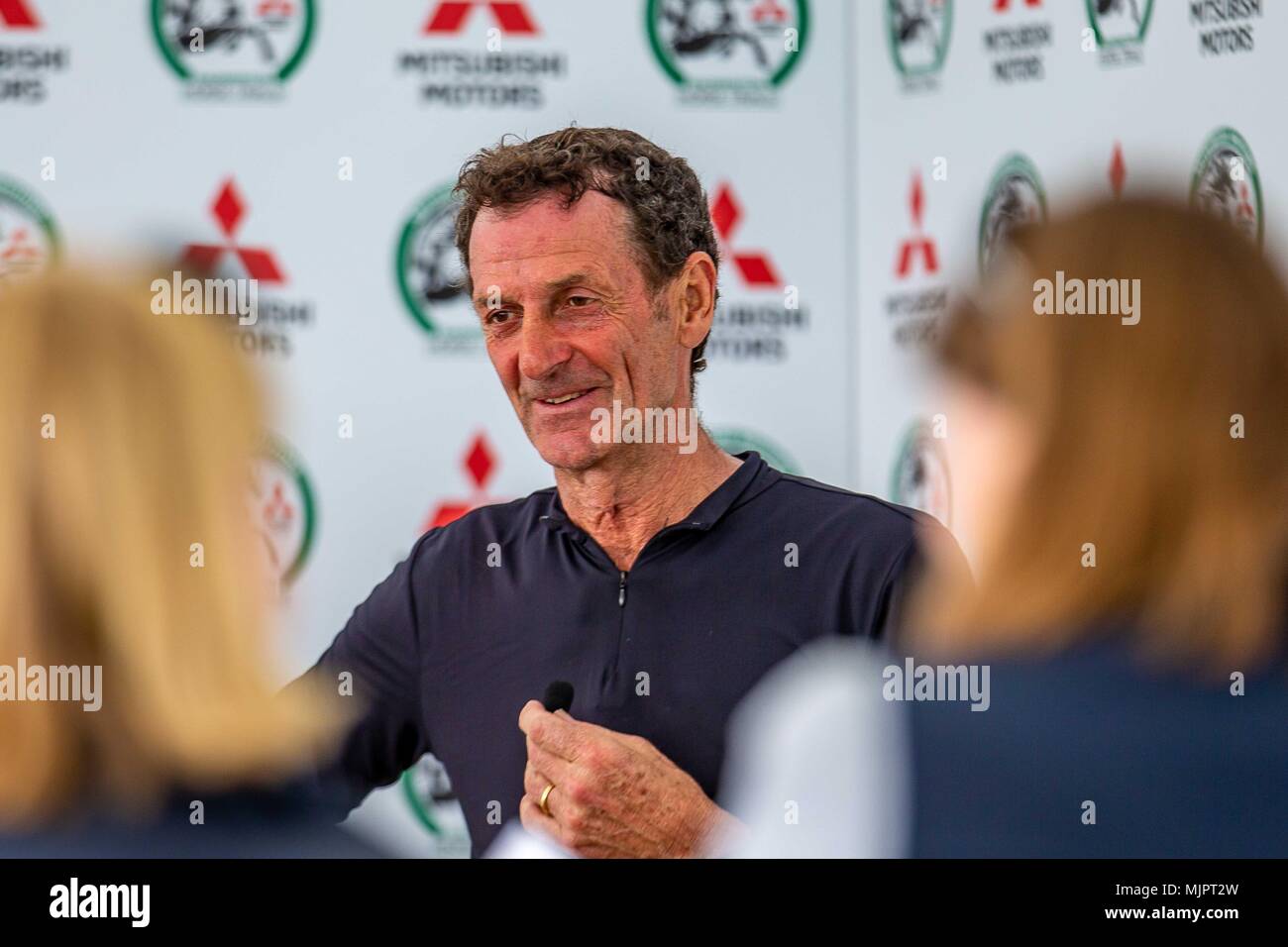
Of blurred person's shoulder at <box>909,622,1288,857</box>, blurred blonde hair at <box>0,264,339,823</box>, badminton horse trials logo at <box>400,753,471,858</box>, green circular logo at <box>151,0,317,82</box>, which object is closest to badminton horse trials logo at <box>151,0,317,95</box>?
green circular logo at <box>151,0,317,82</box>

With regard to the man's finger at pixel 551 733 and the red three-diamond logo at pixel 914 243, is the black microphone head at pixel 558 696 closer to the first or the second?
the man's finger at pixel 551 733

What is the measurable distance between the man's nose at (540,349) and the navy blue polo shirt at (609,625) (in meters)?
0.18

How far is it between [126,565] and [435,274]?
4.47 feet

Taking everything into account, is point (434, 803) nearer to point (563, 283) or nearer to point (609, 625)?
point (609, 625)

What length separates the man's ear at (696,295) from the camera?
186 cm

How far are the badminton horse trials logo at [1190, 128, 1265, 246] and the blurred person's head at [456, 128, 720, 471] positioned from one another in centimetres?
68

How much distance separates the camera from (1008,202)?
248cm

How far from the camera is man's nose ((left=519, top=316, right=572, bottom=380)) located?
179 centimetres

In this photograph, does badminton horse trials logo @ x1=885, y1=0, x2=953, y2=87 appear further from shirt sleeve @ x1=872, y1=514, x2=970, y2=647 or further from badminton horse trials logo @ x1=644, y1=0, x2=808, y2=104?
shirt sleeve @ x1=872, y1=514, x2=970, y2=647

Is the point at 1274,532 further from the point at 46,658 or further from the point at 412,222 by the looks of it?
the point at 412,222

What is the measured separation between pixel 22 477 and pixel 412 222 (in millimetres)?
1365

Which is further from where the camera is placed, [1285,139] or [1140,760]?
[1285,139]

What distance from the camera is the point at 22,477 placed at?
3.87 ft

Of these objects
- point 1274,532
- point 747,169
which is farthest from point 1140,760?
point 747,169
